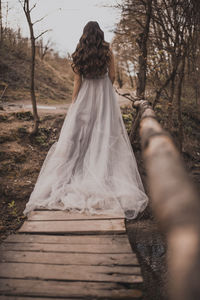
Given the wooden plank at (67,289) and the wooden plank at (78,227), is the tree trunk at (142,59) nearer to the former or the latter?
the wooden plank at (78,227)

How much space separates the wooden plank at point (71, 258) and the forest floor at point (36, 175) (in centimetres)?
89

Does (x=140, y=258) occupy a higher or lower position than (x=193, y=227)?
lower

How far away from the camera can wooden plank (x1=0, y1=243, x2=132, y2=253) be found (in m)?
1.86

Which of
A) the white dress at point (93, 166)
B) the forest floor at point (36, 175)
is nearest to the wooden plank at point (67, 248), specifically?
the white dress at point (93, 166)

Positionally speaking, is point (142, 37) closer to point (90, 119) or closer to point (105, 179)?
point (90, 119)

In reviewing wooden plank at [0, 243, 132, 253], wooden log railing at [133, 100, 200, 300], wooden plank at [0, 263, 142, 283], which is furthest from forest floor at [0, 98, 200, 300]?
wooden log railing at [133, 100, 200, 300]

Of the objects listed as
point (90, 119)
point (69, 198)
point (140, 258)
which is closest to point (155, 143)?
point (69, 198)

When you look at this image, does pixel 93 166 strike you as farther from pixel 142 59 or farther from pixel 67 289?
pixel 142 59

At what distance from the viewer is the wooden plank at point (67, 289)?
4.71 feet

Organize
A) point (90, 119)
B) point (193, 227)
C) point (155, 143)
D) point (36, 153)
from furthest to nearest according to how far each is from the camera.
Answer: point (36, 153) < point (90, 119) < point (155, 143) < point (193, 227)

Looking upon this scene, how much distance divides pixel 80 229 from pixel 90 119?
6.38ft

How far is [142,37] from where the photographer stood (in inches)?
204

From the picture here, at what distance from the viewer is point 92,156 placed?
10.8ft

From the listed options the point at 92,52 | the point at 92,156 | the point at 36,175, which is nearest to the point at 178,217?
the point at 92,156
